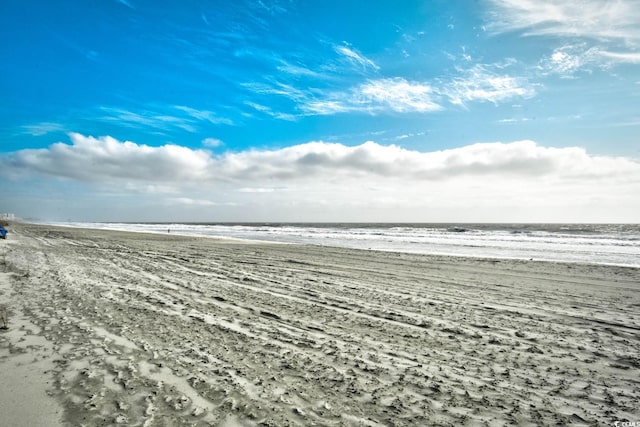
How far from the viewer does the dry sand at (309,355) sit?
3.48m

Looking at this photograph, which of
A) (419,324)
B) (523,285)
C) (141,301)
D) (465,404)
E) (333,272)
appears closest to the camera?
(465,404)

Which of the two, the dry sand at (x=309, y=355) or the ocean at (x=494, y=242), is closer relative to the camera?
the dry sand at (x=309, y=355)

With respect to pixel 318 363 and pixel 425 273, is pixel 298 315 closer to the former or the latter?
pixel 318 363

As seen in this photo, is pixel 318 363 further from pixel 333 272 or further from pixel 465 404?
pixel 333 272

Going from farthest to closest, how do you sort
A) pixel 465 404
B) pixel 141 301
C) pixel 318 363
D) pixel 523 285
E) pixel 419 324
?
pixel 523 285 → pixel 141 301 → pixel 419 324 → pixel 318 363 → pixel 465 404

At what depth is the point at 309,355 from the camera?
4918 millimetres

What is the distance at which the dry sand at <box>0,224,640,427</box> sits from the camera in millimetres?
3484

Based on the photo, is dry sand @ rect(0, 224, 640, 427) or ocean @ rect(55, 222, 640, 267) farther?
ocean @ rect(55, 222, 640, 267)

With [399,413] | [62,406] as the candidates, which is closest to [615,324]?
[399,413]

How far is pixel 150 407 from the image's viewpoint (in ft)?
11.2

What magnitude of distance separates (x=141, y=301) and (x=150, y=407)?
4863mm

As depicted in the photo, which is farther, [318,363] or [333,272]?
[333,272]

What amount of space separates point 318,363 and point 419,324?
2790mm

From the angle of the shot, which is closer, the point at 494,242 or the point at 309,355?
the point at 309,355
